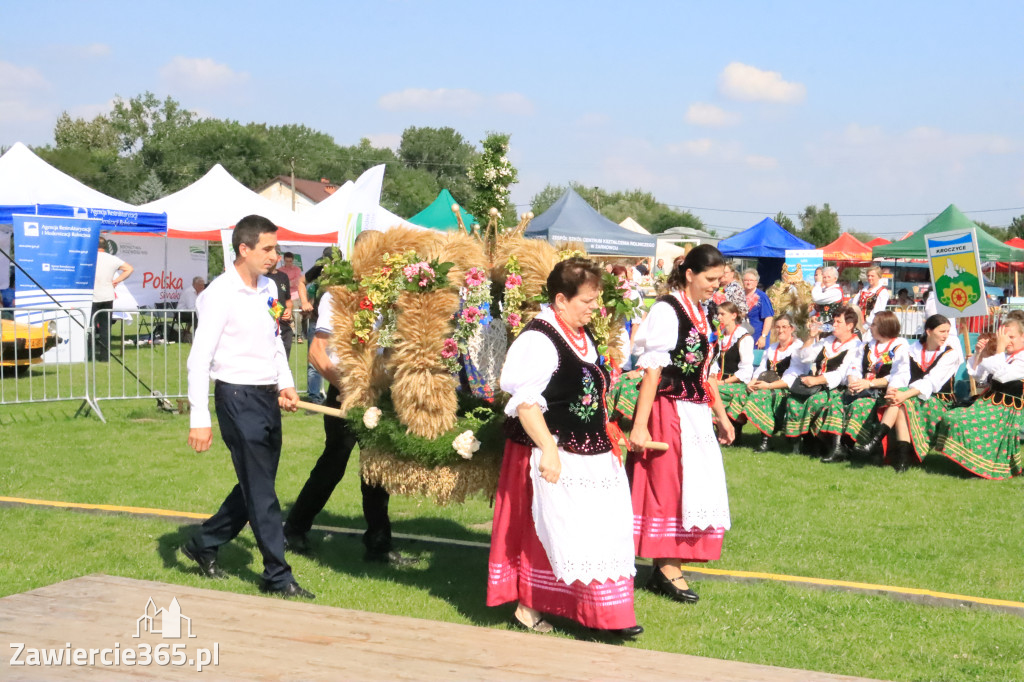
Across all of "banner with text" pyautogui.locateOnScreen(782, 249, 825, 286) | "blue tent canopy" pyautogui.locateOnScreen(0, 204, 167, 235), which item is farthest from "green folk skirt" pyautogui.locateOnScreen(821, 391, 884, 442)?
"blue tent canopy" pyautogui.locateOnScreen(0, 204, 167, 235)

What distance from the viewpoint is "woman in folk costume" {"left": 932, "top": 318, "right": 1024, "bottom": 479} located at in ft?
32.2

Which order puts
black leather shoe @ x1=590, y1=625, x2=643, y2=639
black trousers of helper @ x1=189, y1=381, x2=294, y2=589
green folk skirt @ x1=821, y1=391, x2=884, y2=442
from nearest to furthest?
black leather shoe @ x1=590, y1=625, x2=643, y2=639, black trousers of helper @ x1=189, y1=381, x2=294, y2=589, green folk skirt @ x1=821, y1=391, x2=884, y2=442

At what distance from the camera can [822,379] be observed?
36.0ft

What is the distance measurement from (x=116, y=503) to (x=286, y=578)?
3.05 meters

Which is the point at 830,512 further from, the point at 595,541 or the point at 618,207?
the point at 618,207

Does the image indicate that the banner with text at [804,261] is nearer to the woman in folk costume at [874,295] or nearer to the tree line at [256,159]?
Result: the woman in folk costume at [874,295]

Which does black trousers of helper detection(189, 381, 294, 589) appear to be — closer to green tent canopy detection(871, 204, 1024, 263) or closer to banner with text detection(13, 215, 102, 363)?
banner with text detection(13, 215, 102, 363)

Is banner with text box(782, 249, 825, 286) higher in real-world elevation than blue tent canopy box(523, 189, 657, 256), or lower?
lower

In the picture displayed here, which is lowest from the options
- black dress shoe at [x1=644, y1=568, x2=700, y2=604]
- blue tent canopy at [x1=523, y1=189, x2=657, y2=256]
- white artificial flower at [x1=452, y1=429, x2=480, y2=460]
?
black dress shoe at [x1=644, y1=568, x2=700, y2=604]

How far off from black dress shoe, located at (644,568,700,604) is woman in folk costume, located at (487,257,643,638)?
33.4 inches

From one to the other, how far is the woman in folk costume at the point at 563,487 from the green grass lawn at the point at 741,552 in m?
0.29

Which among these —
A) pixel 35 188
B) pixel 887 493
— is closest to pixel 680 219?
pixel 35 188

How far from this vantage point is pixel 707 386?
6.14 metres

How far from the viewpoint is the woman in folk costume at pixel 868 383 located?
411 inches
